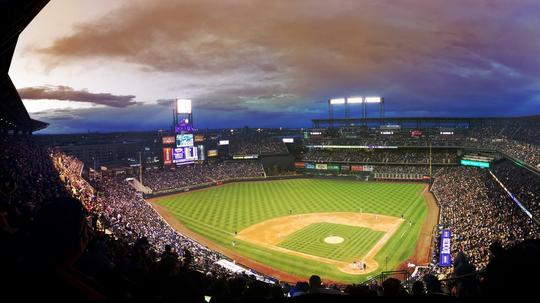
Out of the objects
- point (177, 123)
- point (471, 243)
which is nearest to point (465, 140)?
point (471, 243)

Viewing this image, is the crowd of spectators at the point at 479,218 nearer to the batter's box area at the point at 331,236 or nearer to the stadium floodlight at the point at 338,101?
the batter's box area at the point at 331,236

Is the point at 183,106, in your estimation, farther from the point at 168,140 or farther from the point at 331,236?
the point at 331,236

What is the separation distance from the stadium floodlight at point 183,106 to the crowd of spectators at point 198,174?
1140 centimetres

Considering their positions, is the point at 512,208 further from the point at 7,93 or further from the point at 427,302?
the point at 7,93

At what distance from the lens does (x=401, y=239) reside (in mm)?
30562

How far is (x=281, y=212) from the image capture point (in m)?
42.5

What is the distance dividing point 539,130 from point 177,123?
6134cm

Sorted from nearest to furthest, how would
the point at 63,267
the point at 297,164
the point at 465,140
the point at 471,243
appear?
the point at 63,267 < the point at 471,243 < the point at 465,140 < the point at 297,164

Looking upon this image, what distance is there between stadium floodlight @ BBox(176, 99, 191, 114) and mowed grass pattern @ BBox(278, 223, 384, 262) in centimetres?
4304

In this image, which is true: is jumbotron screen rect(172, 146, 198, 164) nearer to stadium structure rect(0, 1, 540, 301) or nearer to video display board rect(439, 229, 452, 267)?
stadium structure rect(0, 1, 540, 301)

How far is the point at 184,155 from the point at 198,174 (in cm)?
462

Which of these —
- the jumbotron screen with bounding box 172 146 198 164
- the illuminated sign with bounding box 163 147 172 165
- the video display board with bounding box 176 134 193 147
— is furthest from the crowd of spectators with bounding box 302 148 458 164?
the illuminated sign with bounding box 163 147 172 165

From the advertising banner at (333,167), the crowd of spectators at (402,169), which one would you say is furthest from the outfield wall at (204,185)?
the crowd of spectators at (402,169)

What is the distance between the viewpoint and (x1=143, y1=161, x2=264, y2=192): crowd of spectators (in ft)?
195
